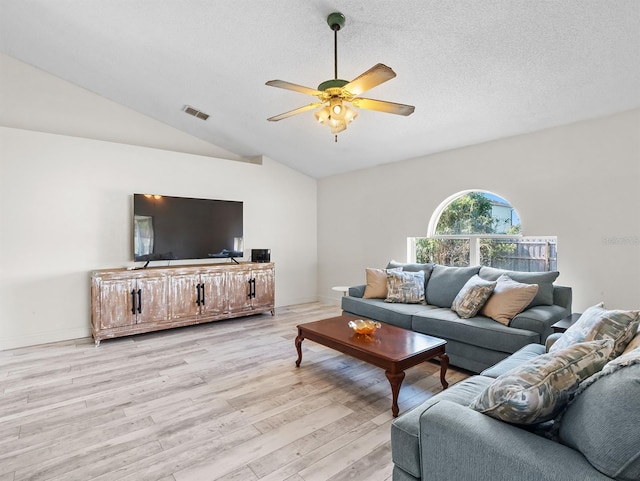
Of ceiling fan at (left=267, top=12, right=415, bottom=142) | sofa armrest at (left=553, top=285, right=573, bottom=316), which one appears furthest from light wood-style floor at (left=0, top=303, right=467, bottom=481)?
ceiling fan at (left=267, top=12, right=415, bottom=142)

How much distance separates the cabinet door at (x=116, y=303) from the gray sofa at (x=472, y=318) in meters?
2.75

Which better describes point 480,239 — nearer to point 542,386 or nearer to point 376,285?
point 376,285

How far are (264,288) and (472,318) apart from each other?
318 centimetres

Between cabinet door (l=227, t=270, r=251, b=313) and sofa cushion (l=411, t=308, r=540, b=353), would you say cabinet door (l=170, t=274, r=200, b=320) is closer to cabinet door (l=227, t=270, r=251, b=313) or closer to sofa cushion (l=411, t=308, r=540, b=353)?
cabinet door (l=227, t=270, r=251, b=313)

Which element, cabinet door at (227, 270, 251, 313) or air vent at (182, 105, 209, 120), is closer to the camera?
air vent at (182, 105, 209, 120)

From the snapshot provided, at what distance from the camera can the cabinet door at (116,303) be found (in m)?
4.05

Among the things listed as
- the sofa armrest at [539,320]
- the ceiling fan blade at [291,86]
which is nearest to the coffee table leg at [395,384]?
the sofa armrest at [539,320]

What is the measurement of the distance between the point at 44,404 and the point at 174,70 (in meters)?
3.45

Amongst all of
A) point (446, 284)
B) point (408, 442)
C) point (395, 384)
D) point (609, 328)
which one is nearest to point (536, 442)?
point (408, 442)

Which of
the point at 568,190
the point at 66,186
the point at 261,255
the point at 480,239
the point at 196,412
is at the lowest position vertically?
the point at 196,412

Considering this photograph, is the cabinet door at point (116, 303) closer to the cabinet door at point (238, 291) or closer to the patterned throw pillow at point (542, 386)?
the cabinet door at point (238, 291)

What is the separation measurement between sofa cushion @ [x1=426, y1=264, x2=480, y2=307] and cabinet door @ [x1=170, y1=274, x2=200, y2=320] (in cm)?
310

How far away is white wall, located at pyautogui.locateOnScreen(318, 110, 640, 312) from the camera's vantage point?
3.25 meters

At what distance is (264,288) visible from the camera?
5.39 m
